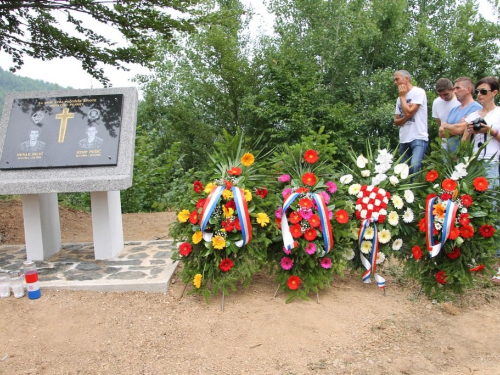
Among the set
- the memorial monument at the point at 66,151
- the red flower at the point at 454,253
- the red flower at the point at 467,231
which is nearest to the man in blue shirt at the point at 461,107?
the red flower at the point at 467,231

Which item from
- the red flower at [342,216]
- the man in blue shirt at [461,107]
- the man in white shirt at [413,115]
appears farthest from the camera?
the man in white shirt at [413,115]

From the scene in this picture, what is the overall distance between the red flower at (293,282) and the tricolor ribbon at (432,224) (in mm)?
1030

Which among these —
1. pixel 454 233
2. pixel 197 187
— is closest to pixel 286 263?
pixel 197 187

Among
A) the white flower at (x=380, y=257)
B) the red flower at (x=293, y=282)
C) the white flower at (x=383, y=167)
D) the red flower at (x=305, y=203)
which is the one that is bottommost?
the red flower at (x=293, y=282)

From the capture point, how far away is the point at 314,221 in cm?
299

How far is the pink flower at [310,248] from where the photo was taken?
2.98m

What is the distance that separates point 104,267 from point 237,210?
1.67 m

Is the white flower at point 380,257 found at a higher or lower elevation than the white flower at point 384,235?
lower

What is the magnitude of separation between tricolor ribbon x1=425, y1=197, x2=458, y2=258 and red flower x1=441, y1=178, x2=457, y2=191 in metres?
0.09

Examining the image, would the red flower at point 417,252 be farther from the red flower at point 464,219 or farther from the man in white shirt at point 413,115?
the man in white shirt at point 413,115

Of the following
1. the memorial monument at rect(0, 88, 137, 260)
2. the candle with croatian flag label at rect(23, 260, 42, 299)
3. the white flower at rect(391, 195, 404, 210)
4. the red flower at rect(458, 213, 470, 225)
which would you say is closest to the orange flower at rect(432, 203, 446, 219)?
the red flower at rect(458, 213, 470, 225)

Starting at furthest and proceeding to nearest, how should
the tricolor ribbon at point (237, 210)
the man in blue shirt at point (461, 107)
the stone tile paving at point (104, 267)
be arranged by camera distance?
the man in blue shirt at point (461, 107)
the stone tile paving at point (104, 267)
the tricolor ribbon at point (237, 210)

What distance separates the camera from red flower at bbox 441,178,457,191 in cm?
301

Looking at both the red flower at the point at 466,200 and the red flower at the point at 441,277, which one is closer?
the red flower at the point at 466,200
